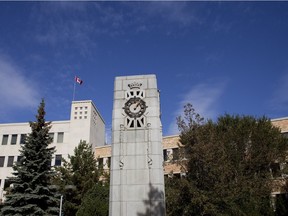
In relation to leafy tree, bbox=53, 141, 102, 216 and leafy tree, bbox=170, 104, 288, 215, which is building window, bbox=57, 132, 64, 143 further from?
leafy tree, bbox=170, 104, 288, 215

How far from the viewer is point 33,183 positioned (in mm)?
24938

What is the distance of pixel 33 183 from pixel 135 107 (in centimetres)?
1230

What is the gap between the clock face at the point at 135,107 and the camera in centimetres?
1760

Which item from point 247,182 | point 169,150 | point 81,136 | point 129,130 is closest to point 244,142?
point 247,182

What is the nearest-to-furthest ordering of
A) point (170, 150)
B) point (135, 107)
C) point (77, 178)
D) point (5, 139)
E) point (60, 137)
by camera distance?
point (135, 107)
point (77, 178)
point (170, 150)
point (60, 137)
point (5, 139)

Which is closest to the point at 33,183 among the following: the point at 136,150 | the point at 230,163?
Result: the point at 136,150

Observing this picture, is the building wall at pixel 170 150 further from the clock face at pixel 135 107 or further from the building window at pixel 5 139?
the building window at pixel 5 139

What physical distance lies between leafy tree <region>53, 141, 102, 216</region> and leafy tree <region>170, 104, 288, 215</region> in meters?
12.6

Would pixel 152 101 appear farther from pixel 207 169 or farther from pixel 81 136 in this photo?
pixel 81 136

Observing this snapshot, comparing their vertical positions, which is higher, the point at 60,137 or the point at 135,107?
the point at 60,137

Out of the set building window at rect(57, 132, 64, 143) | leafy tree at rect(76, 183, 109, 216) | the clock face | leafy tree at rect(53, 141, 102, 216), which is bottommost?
leafy tree at rect(76, 183, 109, 216)

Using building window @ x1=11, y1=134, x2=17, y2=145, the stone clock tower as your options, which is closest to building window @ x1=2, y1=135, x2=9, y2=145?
building window @ x1=11, y1=134, x2=17, y2=145

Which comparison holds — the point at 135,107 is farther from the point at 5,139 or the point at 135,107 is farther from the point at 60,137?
the point at 5,139

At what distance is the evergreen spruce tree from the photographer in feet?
79.2
